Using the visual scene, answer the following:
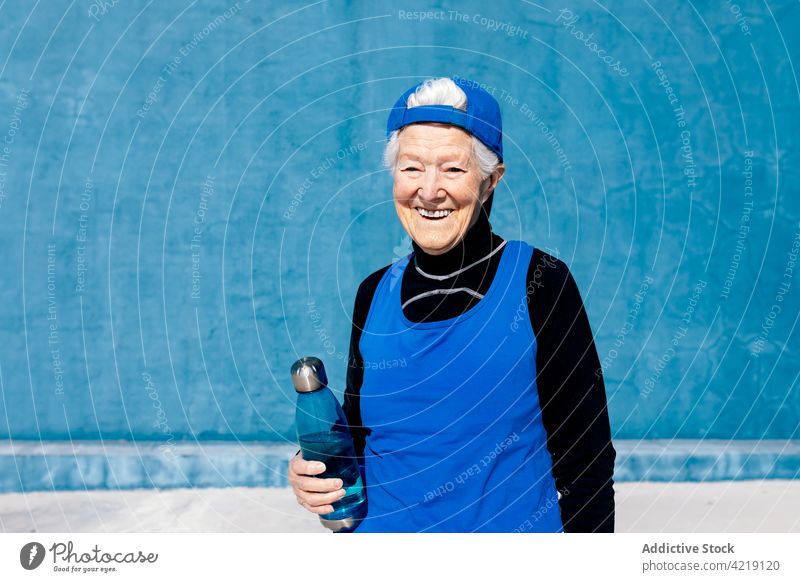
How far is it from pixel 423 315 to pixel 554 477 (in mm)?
421

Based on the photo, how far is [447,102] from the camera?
1.72 meters

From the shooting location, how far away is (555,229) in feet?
16.0

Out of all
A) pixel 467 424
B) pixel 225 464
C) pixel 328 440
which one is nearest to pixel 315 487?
pixel 328 440

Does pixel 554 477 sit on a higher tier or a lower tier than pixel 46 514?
higher

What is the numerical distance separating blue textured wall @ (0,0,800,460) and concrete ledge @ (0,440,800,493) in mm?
98

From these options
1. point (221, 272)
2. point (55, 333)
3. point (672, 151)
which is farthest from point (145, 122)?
point (672, 151)

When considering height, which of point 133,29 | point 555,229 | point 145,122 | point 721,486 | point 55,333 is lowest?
point 721,486

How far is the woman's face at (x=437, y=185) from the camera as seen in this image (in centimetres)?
173

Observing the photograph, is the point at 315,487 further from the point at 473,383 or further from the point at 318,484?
the point at 473,383

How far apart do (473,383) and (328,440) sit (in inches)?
13.9

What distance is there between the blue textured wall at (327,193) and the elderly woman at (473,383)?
9.86ft

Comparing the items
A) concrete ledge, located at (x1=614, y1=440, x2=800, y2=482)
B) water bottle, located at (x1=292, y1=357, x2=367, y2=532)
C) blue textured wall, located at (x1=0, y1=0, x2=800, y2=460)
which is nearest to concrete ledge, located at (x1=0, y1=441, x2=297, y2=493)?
blue textured wall, located at (x1=0, y1=0, x2=800, y2=460)

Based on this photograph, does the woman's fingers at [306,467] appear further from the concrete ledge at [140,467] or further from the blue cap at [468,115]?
the concrete ledge at [140,467]

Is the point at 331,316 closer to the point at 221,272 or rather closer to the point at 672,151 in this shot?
the point at 221,272
